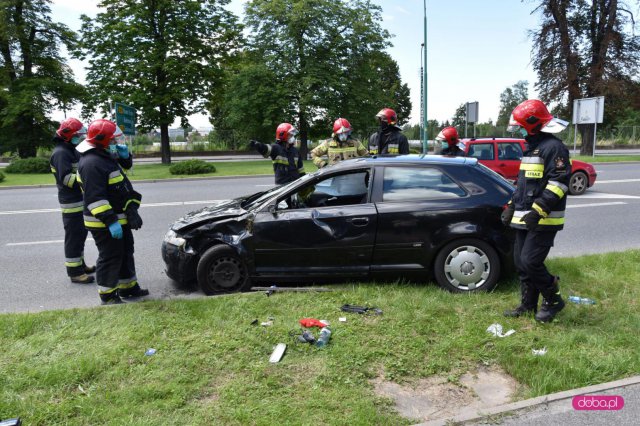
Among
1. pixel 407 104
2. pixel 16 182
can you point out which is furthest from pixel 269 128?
pixel 407 104

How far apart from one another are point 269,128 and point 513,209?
29.6m

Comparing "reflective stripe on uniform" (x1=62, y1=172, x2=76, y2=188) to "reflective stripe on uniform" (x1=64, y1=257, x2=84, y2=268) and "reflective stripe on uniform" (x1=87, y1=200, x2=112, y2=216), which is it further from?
"reflective stripe on uniform" (x1=87, y1=200, x2=112, y2=216)

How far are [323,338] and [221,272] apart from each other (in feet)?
5.60

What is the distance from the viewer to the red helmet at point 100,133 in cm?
458

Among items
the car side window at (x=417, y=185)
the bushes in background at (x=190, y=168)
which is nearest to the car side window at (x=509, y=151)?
the car side window at (x=417, y=185)

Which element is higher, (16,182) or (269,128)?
(269,128)

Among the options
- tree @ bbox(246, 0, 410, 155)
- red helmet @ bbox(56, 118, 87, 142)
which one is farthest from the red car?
tree @ bbox(246, 0, 410, 155)

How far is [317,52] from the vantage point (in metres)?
31.3

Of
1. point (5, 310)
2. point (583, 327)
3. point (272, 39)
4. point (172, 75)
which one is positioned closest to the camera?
point (583, 327)

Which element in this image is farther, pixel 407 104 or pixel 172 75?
pixel 407 104

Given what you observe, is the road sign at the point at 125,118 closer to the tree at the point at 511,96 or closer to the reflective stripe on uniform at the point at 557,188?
the reflective stripe on uniform at the point at 557,188

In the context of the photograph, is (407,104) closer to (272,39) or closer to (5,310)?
(272,39)

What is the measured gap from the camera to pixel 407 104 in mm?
66688

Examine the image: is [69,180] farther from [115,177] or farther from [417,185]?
[417,185]
